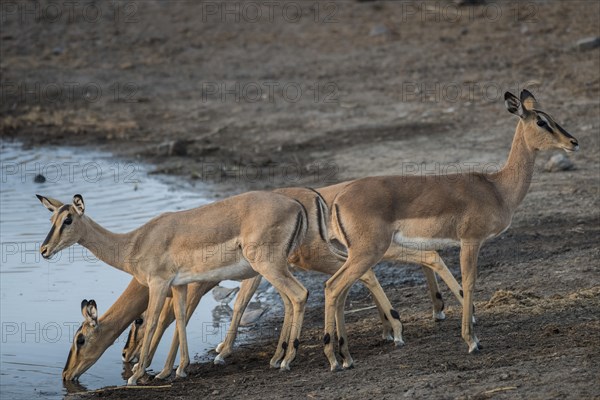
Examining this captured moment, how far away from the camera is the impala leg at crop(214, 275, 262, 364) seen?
32.9 feet

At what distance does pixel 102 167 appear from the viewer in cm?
1778

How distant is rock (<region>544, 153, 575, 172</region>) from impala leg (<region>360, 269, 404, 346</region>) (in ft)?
19.3

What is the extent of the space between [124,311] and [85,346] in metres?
0.48

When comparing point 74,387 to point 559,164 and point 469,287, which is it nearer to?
point 469,287

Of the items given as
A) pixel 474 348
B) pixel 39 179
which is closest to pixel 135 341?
pixel 474 348

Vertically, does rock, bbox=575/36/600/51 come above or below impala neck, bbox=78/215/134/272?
above

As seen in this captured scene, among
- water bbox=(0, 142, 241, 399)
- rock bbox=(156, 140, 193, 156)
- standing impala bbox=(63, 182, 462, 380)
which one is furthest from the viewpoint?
rock bbox=(156, 140, 193, 156)

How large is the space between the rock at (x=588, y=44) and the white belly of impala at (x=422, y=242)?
1151 cm

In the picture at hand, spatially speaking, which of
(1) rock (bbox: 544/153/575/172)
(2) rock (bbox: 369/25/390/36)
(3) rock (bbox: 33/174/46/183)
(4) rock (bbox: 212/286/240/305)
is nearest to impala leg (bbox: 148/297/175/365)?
(4) rock (bbox: 212/286/240/305)

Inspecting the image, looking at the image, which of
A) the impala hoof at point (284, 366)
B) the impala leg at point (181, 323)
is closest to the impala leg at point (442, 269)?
the impala hoof at point (284, 366)

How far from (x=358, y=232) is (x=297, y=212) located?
0.64 meters

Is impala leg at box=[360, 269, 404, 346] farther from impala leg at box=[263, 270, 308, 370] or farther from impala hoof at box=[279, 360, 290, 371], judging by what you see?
impala hoof at box=[279, 360, 290, 371]

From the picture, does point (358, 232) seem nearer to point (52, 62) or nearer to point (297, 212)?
point (297, 212)

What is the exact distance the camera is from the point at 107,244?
9859 mm
